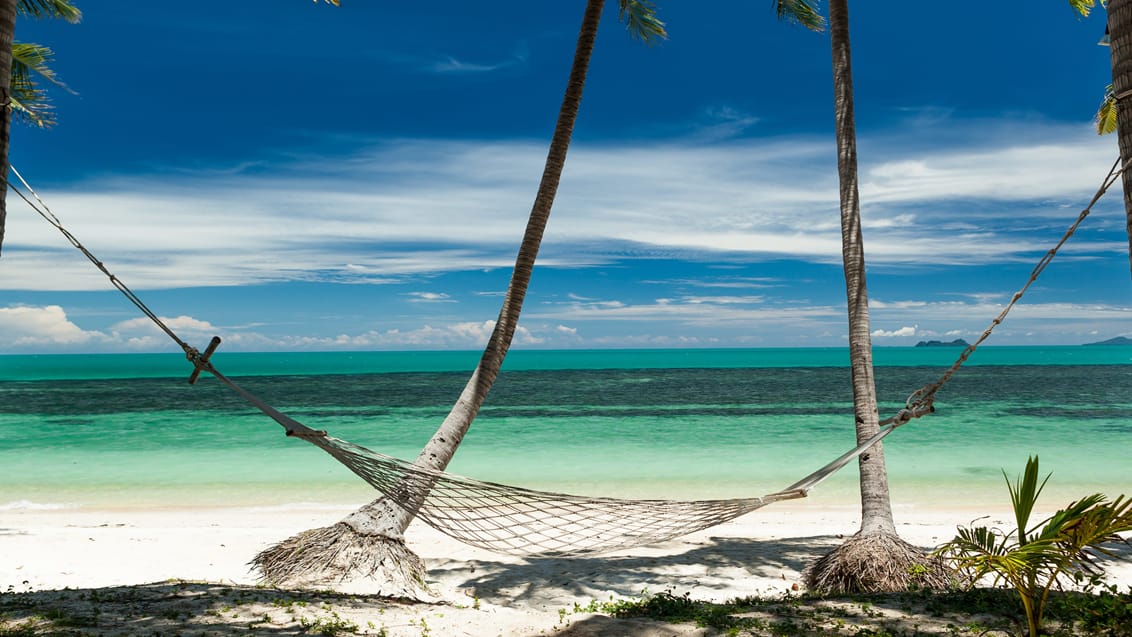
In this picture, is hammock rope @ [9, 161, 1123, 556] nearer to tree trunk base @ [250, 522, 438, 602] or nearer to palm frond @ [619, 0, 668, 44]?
tree trunk base @ [250, 522, 438, 602]

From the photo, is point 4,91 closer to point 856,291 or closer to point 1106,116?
point 856,291

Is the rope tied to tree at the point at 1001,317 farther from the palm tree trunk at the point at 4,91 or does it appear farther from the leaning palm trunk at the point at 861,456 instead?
the palm tree trunk at the point at 4,91

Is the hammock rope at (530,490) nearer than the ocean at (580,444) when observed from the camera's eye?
Yes

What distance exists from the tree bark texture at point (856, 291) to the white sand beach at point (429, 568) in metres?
0.58

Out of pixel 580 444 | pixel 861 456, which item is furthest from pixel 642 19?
pixel 580 444

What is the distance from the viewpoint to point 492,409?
58.2 feet

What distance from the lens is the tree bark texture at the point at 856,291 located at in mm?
3738

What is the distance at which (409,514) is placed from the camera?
381 cm

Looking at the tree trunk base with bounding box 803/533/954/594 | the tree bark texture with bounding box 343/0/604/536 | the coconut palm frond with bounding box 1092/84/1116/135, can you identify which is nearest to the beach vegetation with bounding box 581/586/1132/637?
the tree trunk base with bounding box 803/533/954/594

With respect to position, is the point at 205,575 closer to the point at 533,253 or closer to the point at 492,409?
the point at 533,253

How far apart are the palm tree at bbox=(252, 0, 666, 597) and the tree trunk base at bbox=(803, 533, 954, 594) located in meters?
Result: 1.87

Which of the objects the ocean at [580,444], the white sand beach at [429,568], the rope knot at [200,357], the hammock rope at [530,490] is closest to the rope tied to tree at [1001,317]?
the hammock rope at [530,490]

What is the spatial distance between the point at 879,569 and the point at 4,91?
3.84m

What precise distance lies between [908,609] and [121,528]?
524cm
